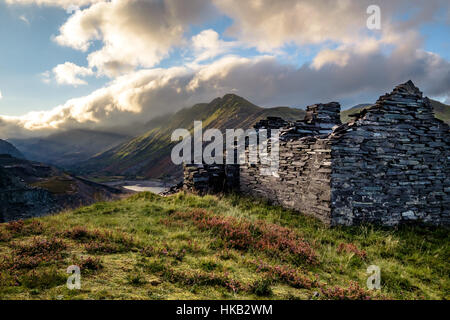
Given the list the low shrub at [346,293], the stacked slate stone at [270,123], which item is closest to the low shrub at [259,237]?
the low shrub at [346,293]

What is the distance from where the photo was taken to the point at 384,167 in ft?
31.6

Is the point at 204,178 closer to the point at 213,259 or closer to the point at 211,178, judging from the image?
the point at 211,178

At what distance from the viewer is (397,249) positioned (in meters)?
7.54

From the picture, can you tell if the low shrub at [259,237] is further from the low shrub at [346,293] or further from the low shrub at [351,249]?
the low shrub at [346,293]

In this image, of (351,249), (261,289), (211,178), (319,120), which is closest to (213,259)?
(261,289)

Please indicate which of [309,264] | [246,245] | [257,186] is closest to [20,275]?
[246,245]

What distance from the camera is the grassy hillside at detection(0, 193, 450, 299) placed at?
431cm

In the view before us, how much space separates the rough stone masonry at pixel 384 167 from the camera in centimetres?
937

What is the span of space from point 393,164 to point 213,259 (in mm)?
8776

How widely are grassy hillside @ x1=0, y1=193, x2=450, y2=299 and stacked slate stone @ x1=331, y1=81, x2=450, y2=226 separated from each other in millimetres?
908

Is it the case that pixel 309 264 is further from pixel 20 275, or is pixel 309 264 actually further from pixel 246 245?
pixel 20 275
